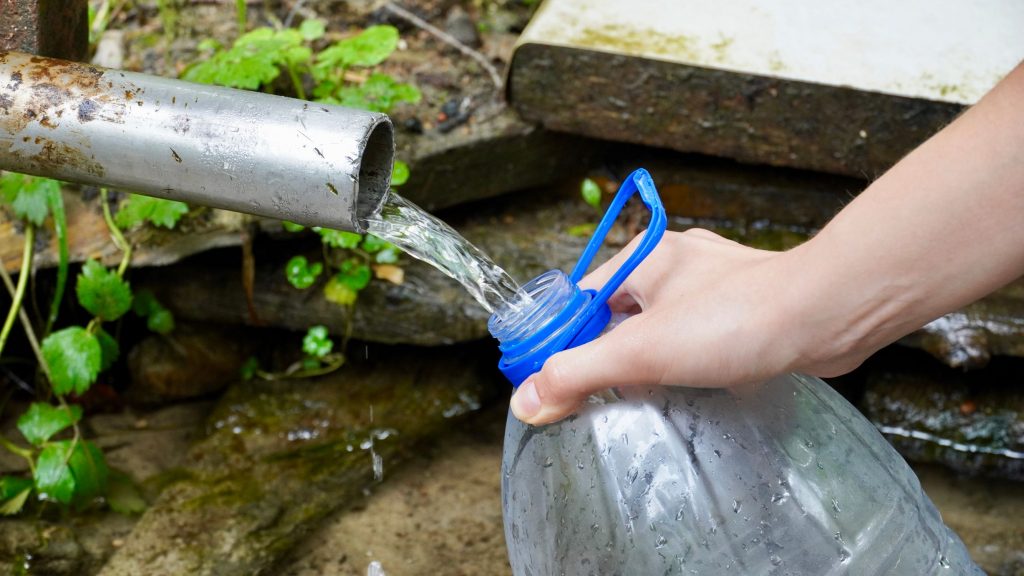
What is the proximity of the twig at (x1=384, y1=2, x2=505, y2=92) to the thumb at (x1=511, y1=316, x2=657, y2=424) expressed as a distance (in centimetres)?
166

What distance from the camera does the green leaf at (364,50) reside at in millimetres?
2490

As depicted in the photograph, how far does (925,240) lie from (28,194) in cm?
202

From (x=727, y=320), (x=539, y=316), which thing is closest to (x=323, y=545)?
(x=539, y=316)

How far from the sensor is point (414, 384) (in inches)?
109

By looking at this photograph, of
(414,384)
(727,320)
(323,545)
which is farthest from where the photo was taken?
(414,384)

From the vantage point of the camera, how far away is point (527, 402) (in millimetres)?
1226

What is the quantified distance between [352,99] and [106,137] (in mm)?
1255

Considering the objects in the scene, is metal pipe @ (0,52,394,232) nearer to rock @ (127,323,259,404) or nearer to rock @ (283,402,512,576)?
rock @ (283,402,512,576)

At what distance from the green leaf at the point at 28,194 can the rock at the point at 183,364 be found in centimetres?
51

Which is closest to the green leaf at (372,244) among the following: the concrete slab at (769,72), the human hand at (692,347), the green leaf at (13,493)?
the concrete slab at (769,72)

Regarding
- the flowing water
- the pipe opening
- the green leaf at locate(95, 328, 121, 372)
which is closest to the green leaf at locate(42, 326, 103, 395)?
the green leaf at locate(95, 328, 121, 372)

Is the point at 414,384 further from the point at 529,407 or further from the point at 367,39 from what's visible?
the point at 529,407

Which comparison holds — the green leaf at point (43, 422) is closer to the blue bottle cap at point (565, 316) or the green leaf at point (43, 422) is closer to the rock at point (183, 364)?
the rock at point (183, 364)

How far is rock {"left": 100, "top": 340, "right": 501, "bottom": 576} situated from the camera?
217 centimetres
